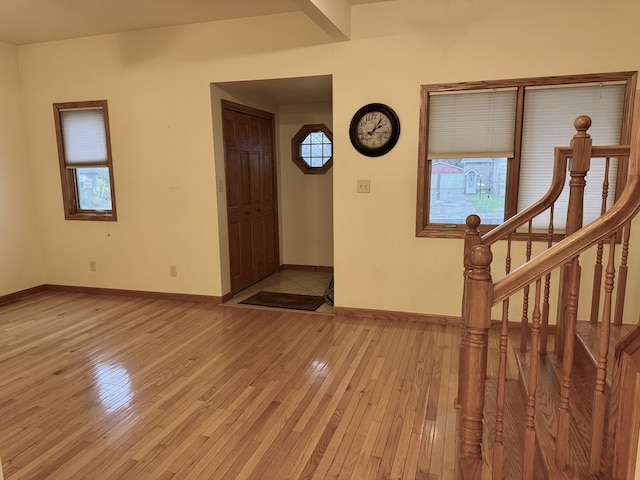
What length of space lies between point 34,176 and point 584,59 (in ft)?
18.9

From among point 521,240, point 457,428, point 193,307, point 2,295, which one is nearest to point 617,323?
point 457,428

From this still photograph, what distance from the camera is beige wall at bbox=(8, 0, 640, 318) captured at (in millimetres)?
3344

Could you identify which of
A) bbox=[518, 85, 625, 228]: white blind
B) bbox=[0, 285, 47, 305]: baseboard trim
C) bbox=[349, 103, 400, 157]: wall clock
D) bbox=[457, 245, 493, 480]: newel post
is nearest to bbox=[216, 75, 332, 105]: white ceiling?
bbox=[349, 103, 400, 157]: wall clock

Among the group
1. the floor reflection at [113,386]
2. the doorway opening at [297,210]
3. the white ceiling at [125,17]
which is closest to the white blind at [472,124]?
the white ceiling at [125,17]

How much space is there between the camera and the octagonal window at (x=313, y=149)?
567 centimetres

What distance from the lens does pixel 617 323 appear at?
2.16 m

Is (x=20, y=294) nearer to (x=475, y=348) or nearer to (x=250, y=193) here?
(x=250, y=193)

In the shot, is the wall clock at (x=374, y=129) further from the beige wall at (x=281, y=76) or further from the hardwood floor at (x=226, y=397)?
the hardwood floor at (x=226, y=397)

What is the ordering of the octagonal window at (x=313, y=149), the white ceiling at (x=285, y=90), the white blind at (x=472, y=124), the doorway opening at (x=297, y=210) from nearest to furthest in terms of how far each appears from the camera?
the white blind at (x=472, y=124), the white ceiling at (x=285, y=90), the doorway opening at (x=297, y=210), the octagonal window at (x=313, y=149)

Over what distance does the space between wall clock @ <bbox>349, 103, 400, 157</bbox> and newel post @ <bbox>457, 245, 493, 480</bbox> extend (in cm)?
249

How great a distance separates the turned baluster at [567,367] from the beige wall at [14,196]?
17.7 ft

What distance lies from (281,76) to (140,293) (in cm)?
287

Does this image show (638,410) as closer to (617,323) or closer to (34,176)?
(617,323)

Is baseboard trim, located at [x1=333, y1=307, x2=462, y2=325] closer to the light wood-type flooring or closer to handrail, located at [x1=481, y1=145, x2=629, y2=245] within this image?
the light wood-type flooring
